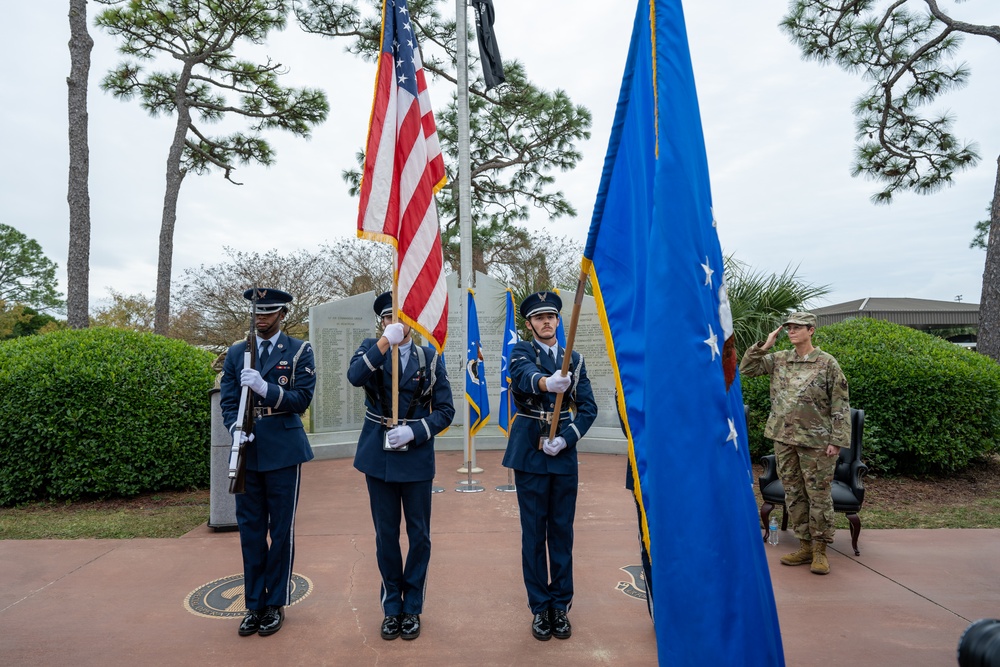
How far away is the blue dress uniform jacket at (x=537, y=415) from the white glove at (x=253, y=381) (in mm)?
1440

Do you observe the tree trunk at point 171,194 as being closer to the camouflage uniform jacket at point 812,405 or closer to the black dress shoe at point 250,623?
the black dress shoe at point 250,623

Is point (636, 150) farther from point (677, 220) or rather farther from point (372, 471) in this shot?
point (372, 471)

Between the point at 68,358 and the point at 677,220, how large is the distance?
726 centimetres

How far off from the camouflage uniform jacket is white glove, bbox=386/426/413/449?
292 centimetres

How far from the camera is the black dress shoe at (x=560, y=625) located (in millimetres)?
3412

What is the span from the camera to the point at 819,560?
4.42 m

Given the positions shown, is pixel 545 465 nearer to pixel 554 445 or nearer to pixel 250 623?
pixel 554 445

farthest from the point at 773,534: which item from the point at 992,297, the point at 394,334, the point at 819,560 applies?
the point at 992,297

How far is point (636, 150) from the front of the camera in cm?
200

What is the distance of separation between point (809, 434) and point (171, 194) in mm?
15485

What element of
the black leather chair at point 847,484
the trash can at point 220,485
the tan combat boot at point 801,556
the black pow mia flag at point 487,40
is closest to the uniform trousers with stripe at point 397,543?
the trash can at point 220,485

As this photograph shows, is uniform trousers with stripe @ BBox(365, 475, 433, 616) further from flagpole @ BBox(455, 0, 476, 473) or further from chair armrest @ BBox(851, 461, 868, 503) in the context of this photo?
flagpole @ BBox(455, 0, 476, 473)

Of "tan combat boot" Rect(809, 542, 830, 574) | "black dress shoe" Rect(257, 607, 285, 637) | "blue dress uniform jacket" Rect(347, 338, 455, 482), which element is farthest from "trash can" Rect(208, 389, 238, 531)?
"tan combat boot" Rect(809, 542, 830, 574)

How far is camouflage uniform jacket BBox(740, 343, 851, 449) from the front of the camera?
4422 mm
